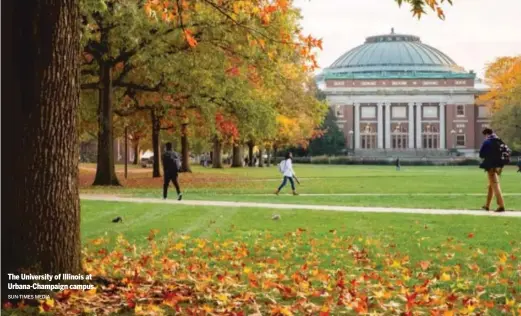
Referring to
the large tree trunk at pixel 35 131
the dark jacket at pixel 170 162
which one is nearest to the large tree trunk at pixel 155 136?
the dark jacket at pixel 170 162

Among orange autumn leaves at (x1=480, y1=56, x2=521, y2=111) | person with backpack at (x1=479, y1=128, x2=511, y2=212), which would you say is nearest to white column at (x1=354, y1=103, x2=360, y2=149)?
orange autumn leaves at (x1=480, y1=56, x2=521, y2=111)

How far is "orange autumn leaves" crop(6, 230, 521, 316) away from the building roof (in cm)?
11689

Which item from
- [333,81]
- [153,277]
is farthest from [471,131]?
[153,277]

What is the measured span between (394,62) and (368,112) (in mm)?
14329

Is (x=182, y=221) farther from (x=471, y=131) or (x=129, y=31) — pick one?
(x=471, y=131)

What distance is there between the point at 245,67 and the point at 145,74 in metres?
4.20

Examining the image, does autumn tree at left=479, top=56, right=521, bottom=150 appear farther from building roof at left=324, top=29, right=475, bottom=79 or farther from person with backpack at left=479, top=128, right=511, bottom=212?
person with backpack at left=479, top=128, right=511, bottom=212

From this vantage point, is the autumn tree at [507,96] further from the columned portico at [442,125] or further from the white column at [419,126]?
the white column at [419,126]

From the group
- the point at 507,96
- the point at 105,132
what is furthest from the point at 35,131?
the point at 507,96

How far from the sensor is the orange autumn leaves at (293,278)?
21.8 feet

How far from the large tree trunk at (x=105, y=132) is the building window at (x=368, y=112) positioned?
97.3 meters

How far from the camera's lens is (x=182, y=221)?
1475 centimetres

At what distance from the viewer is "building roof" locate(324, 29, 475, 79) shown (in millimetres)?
128625

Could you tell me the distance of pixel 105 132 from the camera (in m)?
30.2
